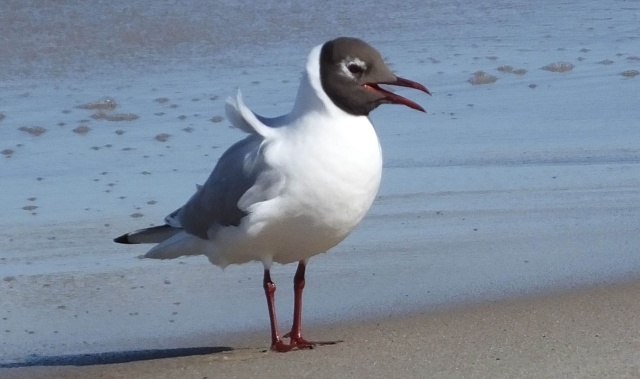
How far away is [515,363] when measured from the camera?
421 cm

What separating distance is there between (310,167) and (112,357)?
1.00m

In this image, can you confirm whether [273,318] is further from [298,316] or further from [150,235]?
[150,235]

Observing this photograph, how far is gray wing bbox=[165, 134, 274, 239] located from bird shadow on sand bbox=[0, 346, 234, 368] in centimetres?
48

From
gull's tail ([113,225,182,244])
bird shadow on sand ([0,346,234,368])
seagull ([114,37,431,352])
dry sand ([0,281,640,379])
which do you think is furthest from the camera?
gull's tail ([113,225,182,244])

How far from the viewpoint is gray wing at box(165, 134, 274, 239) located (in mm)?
4719

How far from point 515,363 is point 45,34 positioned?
6672 millimetres

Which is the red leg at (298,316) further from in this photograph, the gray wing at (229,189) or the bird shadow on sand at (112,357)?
the gray wing at (229,189)

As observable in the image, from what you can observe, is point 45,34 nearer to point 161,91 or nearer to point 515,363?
point 161,91

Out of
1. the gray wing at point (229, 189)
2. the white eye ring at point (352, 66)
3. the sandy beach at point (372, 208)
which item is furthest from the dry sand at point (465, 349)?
the white eye ring at point (352, 66)

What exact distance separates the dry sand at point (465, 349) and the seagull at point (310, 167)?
9.2 inches

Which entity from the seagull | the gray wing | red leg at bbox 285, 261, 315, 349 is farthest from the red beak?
red leg at bbox 285, 261, 315, 349

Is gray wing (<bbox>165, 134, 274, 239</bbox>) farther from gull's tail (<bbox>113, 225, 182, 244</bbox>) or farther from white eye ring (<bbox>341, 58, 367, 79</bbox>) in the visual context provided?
white eye ring (<bbox>341, 58, 367, 79</bbox>)

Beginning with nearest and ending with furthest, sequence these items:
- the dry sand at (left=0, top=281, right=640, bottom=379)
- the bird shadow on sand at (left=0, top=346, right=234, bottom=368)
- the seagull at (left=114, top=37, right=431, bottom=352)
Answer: the dry sand at (left=0, top=281, right=640, bottom=379), the seagull at (left=114, top=37, right=431, bottom=352), the bird shadow on sand at (left=0, top=346, right=234, bottom=368)

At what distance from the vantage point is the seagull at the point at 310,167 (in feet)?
15.0
